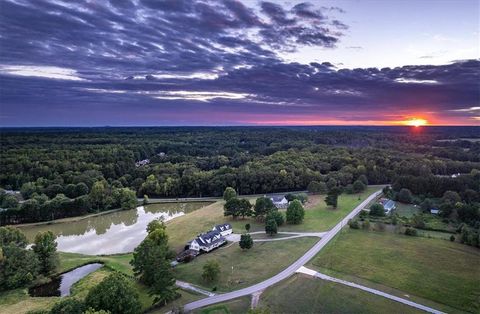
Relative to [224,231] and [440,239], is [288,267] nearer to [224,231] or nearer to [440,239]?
[224,231]

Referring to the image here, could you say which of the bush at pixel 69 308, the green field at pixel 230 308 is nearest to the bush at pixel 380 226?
the green field at pixel 230 308

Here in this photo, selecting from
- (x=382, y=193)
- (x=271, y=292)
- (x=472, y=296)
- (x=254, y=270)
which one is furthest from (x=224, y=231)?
(x=382, y=193)

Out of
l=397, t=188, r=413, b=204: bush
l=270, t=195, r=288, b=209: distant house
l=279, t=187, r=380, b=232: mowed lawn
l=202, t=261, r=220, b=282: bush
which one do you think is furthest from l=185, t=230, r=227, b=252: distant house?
l=397, t=188, r=413, b=204: bush

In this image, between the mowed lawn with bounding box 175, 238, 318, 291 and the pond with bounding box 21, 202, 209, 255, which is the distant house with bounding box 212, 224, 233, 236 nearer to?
the mowed lawn with bounding box 175, 238, 318, 291

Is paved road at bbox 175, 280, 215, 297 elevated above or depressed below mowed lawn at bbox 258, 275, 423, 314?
below

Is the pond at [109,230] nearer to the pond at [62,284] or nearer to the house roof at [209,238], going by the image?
the pond at [62,284]

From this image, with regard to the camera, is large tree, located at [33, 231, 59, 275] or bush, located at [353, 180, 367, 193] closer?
large tree, located at [33, 231, 59, 275]

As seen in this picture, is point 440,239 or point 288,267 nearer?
point 288,267
